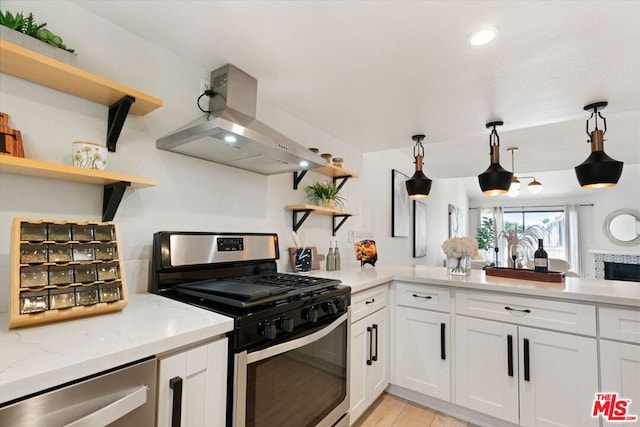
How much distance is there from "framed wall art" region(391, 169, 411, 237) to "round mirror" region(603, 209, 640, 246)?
4.81m

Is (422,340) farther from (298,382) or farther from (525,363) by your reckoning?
(298,382)

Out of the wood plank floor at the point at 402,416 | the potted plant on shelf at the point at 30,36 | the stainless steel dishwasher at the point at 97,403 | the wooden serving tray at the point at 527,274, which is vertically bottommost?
the wood plank floor at the point at 402,416

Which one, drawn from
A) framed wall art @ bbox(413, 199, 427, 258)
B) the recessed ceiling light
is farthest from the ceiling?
framed wall art @ bbox(413, 199, 427, 258)

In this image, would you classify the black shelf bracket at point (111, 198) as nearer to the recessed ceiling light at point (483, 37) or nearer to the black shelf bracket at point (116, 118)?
the black shelf bracket at point (116, 118)

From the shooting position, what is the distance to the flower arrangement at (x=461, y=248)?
2160mm

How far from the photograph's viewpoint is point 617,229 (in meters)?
5.88

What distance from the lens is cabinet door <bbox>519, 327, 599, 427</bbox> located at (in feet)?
5.24

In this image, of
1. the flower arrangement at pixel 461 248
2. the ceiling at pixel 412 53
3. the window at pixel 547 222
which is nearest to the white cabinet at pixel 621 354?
the flower arrangement at pixel 461 248

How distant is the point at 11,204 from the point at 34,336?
531 millimetres

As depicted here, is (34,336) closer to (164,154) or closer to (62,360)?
(62,360)

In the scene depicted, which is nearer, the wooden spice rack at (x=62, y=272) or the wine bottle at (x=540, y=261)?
the wooden spice rack at (x=62, y=272)

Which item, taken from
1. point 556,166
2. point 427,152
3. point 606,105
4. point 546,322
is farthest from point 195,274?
point 556,166

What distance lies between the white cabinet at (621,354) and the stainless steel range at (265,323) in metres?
1.34

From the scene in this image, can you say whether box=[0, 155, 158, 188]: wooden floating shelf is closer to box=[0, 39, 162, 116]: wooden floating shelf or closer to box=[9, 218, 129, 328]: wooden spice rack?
box=[9, 218, 129, 328]: wooden spice rack
